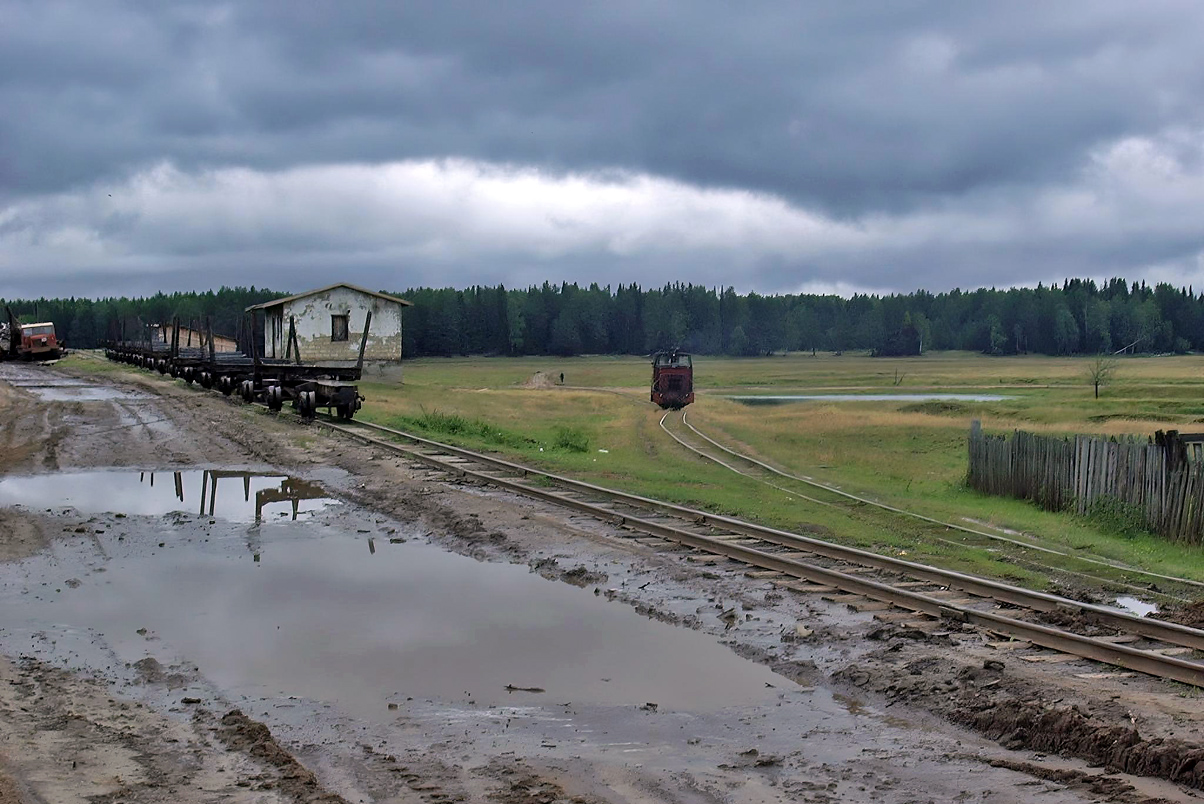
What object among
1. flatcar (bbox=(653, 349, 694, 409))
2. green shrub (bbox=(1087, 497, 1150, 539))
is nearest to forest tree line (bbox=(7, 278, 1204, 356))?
→ flatcar (bbox=(653, 349, 694, 409))

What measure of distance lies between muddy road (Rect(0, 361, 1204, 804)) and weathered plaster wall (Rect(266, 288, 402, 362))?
45.2m

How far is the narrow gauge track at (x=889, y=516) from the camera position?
13692 mm

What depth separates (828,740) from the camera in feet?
24.9

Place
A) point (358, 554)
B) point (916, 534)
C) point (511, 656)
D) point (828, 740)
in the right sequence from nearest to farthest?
point (828, 740)
point (511, 656)
point (358, 554)
point (916, 534)

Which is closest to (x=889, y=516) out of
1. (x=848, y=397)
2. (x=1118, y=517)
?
(x=1118, y=517)

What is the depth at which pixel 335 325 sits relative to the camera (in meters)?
60.8

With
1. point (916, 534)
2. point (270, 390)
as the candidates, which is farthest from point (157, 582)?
point (270, 390)

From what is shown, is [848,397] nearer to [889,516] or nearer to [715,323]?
[889,516]

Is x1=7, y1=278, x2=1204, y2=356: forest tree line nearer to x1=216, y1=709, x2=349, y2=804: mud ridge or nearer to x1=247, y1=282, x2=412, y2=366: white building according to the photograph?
x1=247, y1=282, x2=412, y2=366: white building

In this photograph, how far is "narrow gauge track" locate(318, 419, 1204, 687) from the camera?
30.9ft

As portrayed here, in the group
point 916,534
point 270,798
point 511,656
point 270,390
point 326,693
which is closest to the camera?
point 270,798

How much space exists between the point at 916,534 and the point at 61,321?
202m

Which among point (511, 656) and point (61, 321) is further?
point (61, 321)

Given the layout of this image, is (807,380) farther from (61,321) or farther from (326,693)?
(61,321)
